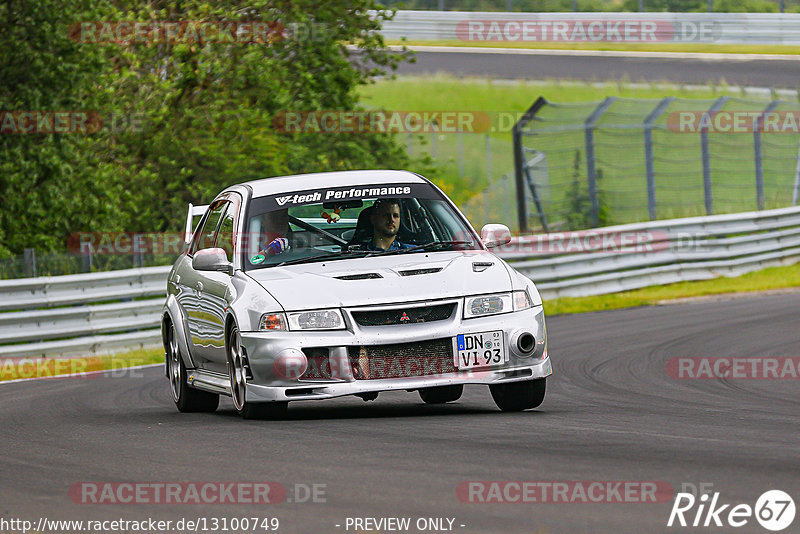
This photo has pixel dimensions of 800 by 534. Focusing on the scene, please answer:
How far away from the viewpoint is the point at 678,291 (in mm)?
22031

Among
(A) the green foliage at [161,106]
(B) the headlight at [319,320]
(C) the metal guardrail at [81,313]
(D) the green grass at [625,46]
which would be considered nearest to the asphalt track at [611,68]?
(D) the green grass at [625,46]

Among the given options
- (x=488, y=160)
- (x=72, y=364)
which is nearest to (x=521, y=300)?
(x=72, y=364)

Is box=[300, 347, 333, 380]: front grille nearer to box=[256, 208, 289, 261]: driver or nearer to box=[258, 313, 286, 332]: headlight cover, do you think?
box=[258, 313, 286, 332]: headlight cover

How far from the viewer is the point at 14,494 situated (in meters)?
6.76

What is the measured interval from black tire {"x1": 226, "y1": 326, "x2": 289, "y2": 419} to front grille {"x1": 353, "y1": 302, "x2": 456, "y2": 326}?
752mm

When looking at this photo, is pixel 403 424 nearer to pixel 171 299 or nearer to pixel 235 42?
pixel 171 299

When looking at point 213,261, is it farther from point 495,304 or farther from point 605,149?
point 605,149

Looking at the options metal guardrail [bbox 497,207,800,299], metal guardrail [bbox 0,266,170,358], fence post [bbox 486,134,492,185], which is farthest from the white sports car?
fence post [bbox 486,134,492,185]

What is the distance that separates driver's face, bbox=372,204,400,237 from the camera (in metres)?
9.80

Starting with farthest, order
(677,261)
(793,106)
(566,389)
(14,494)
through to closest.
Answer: (793,106) < (677,261) < (566,389) < (14,494)

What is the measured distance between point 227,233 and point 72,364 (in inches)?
299

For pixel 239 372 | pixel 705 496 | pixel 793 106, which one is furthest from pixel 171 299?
pixel 793 106

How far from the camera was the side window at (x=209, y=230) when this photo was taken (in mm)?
10789

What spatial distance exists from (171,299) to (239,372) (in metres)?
2.35
